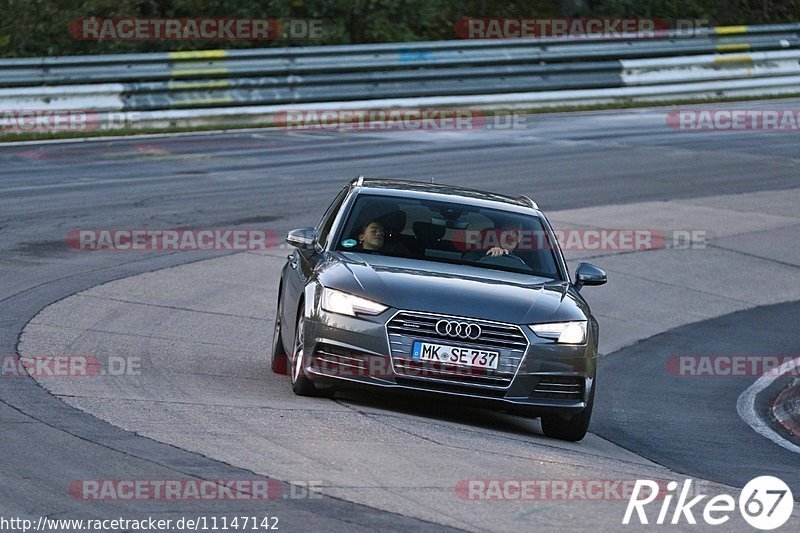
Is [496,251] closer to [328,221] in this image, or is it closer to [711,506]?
[328,221]

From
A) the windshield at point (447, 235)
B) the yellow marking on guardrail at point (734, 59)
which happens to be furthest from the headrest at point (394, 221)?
the yellow marking on guardrail at point (734, 59)

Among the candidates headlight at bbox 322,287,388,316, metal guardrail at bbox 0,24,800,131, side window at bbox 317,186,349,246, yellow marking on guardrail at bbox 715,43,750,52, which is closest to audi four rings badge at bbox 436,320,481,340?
headlight at bbox 322,287,388,316

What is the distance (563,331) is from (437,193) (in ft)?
6.58

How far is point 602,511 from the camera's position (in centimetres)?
728

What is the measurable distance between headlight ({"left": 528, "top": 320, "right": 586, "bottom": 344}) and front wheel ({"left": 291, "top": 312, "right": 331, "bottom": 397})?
4.93 feet

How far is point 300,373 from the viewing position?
31.4 feet

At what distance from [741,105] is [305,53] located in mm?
9483

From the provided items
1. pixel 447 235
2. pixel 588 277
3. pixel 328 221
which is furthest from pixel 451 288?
pixel 328 221

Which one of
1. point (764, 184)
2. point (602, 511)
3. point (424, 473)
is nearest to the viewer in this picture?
point (602, 511)

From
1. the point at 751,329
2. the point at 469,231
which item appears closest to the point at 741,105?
the point at 751,329

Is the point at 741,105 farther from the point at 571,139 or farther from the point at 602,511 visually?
the point at 602,511

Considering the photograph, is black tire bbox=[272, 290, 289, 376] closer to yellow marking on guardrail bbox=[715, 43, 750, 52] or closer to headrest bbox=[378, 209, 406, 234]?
headrest bbox=[378, 209, 406, 234]

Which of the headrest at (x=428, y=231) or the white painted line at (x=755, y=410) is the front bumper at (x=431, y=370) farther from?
the white painted line at (x=755, y=410)

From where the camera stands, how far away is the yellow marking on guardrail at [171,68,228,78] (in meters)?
25.3
